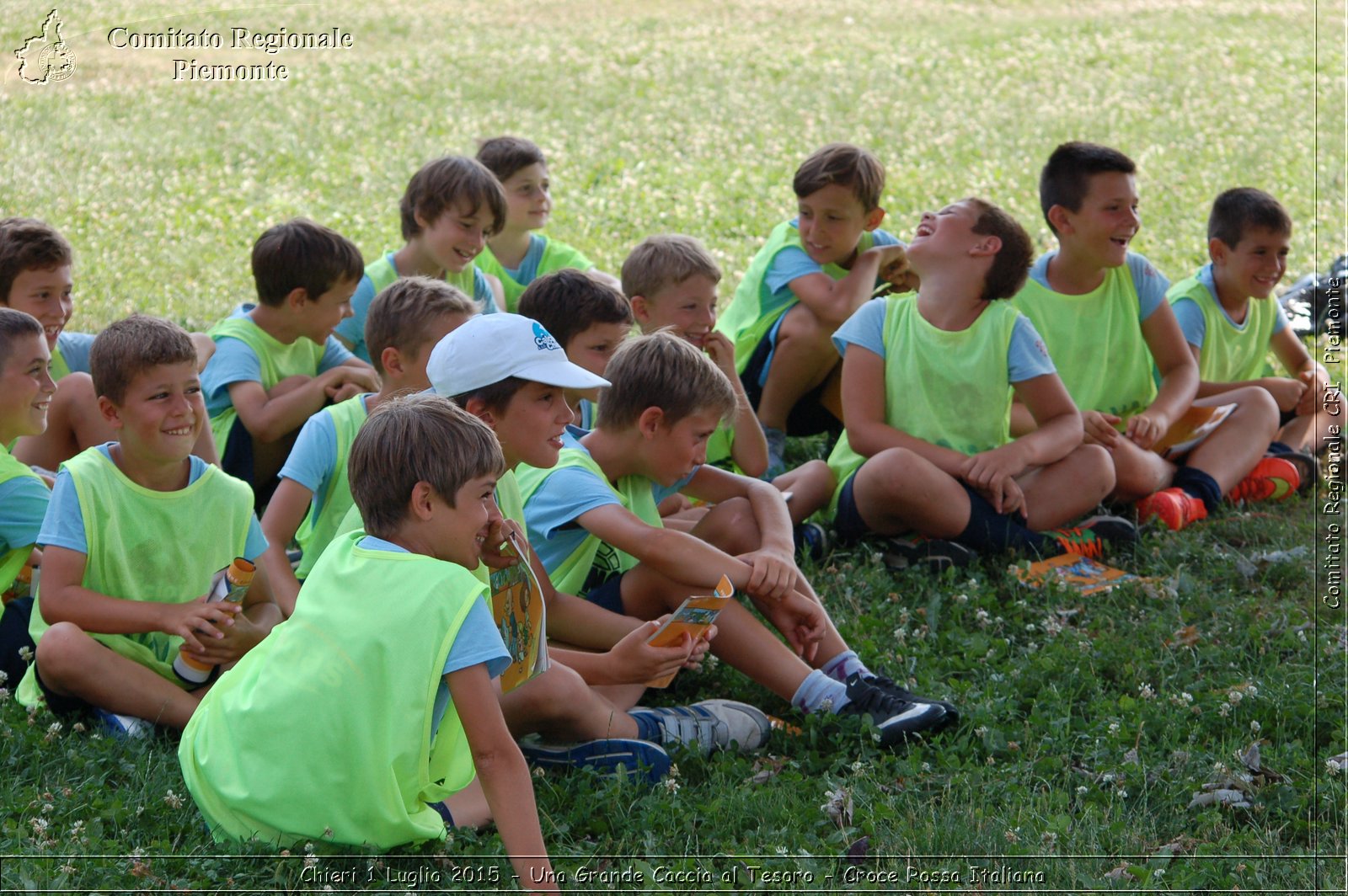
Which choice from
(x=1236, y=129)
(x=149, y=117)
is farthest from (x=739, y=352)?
(x=1236, y=129)

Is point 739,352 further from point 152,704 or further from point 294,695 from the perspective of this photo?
point 294,695

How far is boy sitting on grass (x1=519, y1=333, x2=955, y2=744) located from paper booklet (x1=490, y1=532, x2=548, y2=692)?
2.49 feet

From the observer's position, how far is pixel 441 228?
20.4 ft

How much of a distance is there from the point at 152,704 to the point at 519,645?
124 centimetres

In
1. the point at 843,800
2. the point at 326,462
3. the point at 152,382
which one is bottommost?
the point at 843,800

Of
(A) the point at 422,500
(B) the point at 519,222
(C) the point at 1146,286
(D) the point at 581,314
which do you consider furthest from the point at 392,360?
(C) the point at 1146,286

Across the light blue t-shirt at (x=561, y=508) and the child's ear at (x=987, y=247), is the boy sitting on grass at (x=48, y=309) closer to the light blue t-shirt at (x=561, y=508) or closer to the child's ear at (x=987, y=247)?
the light blue t-shirt at (x=561, y=508)

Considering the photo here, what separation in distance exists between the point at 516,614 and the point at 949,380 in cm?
273

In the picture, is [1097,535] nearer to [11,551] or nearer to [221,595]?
[221,595]

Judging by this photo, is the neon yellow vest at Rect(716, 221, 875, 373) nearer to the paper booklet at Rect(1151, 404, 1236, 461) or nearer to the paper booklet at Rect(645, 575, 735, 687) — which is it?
the paper booklet at Rect(1151, 404, 1236, 461)

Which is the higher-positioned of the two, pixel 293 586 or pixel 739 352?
pixel 739 352

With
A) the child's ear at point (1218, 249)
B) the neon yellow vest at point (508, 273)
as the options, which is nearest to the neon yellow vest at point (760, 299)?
the neon yellow vest at point (508, 273)

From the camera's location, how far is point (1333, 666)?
4523 mm

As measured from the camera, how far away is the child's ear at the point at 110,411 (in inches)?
159
